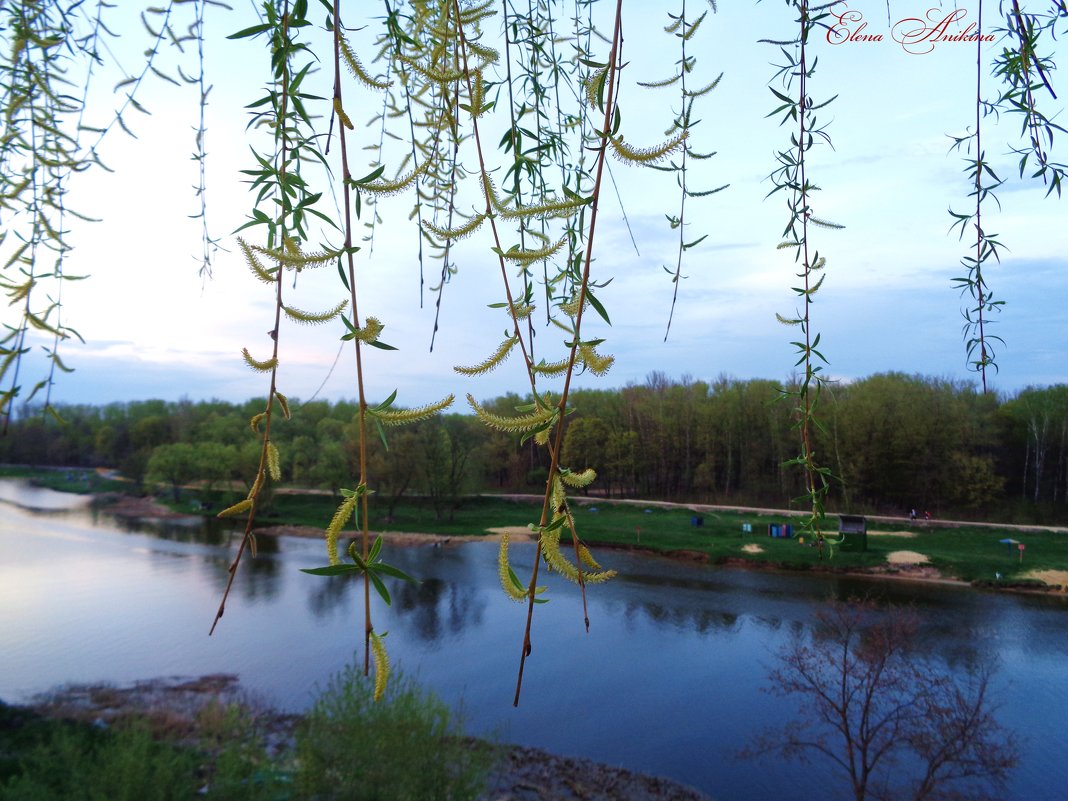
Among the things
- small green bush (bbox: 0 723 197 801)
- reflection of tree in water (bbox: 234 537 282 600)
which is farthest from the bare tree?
reflection of tree in water (bbox: 234 537 282 600)

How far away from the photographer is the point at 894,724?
7.55 metres

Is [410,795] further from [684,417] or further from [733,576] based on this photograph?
[684,417]

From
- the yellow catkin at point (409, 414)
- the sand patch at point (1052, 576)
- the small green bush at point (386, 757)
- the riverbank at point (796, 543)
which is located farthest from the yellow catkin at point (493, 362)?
the sand patch at point (1052, 576)

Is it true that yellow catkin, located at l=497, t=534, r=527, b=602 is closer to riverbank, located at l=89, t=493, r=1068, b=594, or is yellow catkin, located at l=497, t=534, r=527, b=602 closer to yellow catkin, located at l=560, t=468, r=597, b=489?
yellow catkin, located at l=560, t=468, r=597, b=489

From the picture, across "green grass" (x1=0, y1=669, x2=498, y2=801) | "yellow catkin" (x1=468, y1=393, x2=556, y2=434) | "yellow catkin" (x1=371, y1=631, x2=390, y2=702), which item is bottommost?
"green grass" (x1=0, y1=669, x2=498, y2=801)

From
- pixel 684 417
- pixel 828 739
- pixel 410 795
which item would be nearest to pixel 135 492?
pixel 684 417

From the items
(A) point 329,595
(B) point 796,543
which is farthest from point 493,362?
(B) point 796,543

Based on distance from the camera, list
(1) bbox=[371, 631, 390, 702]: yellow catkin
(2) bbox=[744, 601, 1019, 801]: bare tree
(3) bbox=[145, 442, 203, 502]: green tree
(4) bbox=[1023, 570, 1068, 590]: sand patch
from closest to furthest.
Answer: (1) bbox=[371, 631, 390, 702]: yellow catkin → (2) bbox=[744, 601, 1019, 801]: bare tree → (4) bbox=[1023, 570, 1068, 590]: sand patch → (3) bbox=[145, 442, 203, 502]: green tree

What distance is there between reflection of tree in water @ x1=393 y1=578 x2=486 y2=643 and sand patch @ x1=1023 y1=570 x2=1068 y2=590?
979 centimetres

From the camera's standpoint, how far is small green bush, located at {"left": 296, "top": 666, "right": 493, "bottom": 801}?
6.07 m

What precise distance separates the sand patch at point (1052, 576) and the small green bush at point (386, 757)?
421 inches

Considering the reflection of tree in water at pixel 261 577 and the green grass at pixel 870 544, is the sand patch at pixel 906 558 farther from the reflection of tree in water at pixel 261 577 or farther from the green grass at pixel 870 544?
the reflection of tree in water at pixel 261 577

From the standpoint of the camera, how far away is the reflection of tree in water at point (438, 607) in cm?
1108

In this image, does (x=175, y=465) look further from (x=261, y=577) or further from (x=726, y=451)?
(x=726, y=451)
